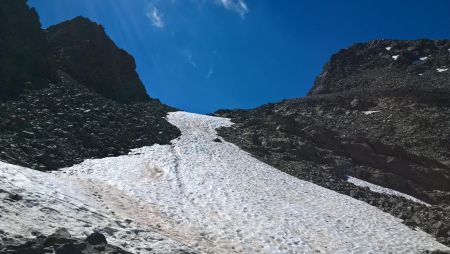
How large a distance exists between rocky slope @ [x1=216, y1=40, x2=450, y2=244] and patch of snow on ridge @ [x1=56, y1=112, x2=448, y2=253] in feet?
8.98

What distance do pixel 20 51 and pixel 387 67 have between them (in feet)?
222

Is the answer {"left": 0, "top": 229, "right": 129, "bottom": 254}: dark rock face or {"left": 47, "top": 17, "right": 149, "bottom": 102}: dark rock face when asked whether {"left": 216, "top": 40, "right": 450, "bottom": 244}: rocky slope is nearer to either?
{"left": 47, "top": 17, "right": 149, "bottom": 102}: dark rock face

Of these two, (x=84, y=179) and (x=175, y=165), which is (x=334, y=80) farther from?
(x=84, y=179)

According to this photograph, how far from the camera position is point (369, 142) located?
40781 millimetres

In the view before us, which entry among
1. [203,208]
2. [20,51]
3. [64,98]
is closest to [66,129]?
[64,98]

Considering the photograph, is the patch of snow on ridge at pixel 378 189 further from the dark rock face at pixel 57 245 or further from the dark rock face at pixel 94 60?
the dark rock face at pixel 94 60

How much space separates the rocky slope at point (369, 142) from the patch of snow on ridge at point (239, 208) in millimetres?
2738

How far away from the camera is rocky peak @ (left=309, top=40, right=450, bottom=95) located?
7506cm

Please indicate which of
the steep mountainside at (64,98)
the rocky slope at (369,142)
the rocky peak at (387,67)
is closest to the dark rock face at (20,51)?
the steep mountainside at (64,98)

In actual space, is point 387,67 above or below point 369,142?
above

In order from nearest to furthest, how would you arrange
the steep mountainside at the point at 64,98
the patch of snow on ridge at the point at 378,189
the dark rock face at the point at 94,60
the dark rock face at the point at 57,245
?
the dark rock face at the point at 57,245, the steep mountainside at the point at 64,98, the patch of snow on ridge at the point at 378,189, the dark rock face at the point at 94,60

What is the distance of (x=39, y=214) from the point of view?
13.4 metres

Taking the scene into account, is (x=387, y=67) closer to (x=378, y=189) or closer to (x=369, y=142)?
(x=369, y=142)

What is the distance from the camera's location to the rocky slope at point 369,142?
31.0 meters
